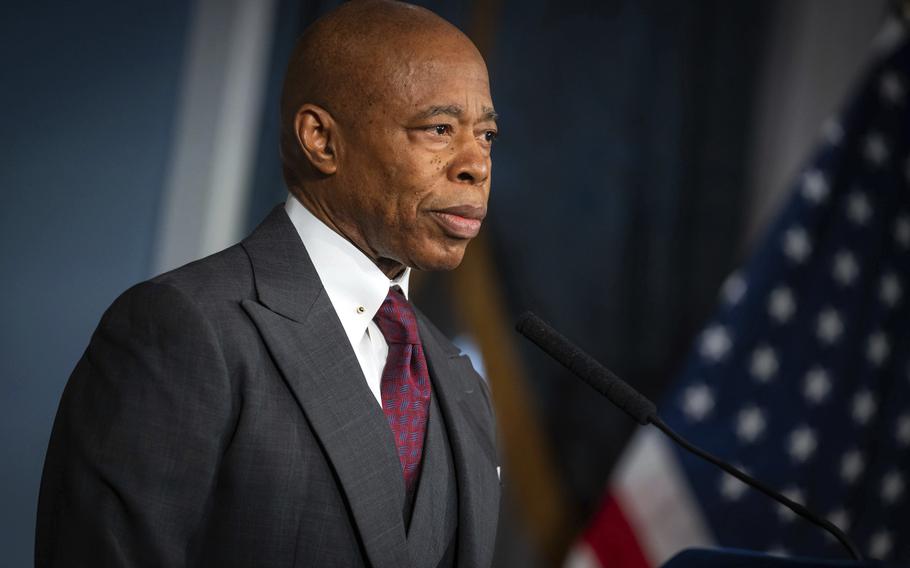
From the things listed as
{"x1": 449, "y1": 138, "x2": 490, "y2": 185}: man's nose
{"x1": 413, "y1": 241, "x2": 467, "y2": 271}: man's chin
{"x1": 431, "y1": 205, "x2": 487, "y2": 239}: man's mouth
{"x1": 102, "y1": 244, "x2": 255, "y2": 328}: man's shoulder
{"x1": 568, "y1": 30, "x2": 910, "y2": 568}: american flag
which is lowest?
{"x1": 568, "y1": 30, "x2": 910, "y2": 568}: american flag

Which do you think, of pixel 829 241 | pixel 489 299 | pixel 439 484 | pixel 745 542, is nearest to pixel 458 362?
pixel 439 484

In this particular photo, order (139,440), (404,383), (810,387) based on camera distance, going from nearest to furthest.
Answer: (139,440), (404,383), (810,387)

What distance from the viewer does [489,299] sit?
255 cm

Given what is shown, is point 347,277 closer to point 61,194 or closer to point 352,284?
point 352,284

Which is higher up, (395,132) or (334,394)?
(395,132)

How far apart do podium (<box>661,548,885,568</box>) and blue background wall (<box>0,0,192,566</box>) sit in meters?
1.53

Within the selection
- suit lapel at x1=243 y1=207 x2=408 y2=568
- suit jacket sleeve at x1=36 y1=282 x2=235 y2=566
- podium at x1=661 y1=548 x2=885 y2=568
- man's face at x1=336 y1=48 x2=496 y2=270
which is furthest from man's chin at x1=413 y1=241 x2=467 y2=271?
podium at x1=661 y1=548 x2=885 y2=568

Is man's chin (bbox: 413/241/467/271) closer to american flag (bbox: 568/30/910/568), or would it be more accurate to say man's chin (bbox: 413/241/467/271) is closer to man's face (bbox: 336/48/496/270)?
man's face (bbox: 336/48/496/270)

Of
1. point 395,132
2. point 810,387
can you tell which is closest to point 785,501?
point 395,132

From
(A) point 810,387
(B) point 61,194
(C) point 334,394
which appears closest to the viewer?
(C) point 334,394

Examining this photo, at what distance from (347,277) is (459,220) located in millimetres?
134

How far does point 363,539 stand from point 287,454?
0.35ft

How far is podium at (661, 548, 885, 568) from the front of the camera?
843mm

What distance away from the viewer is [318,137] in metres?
1.05
